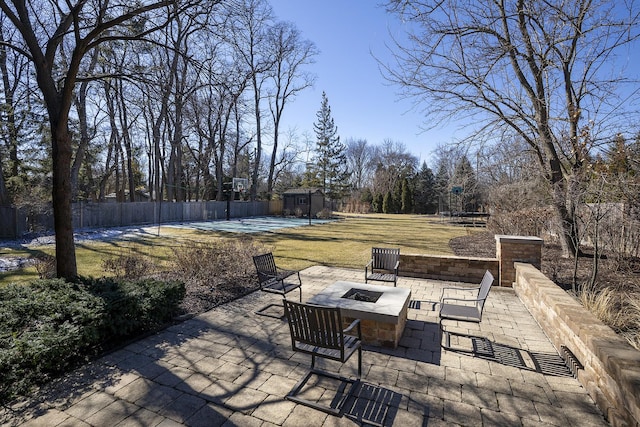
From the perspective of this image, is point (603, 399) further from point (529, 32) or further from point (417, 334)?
point (529, 32)

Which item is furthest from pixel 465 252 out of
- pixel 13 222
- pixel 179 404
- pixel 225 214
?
pixel 225 214

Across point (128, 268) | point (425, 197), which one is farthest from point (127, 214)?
point (425, 197)

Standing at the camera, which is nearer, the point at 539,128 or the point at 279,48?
the point at 539,128

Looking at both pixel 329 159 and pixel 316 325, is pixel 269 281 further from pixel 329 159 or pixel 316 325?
pixel 329 159

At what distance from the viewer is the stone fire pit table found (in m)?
3.96

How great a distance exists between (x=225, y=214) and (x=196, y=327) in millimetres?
25972

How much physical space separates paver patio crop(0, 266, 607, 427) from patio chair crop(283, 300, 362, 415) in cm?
10

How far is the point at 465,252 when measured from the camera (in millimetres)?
11055

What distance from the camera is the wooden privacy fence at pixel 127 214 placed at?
14086mm

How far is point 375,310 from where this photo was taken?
160 inches

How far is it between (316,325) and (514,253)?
554 cm

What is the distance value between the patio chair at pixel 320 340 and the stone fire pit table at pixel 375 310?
2.49ft

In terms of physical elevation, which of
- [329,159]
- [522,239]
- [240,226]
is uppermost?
[329,159]

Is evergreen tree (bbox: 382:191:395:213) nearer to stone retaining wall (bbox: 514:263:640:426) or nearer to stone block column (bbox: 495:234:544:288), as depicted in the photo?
stone block column (bbox: 495:234:544:288)
